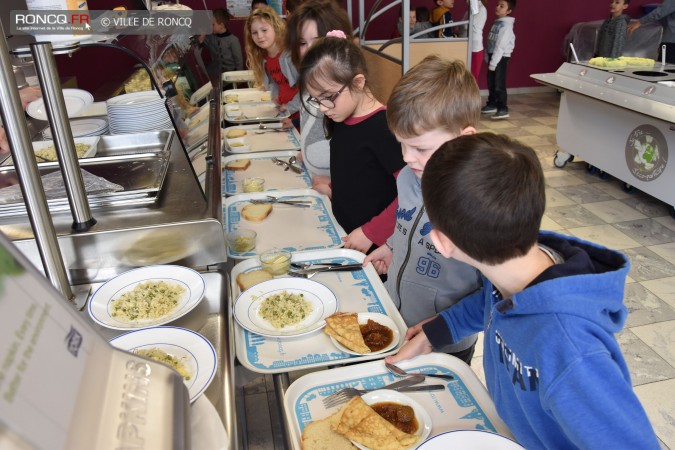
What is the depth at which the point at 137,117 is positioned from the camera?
2258mm

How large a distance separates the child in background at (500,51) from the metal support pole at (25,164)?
6.89 m

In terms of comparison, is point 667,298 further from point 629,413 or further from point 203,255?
point 203,255

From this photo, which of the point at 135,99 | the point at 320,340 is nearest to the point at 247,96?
the point at 135,99

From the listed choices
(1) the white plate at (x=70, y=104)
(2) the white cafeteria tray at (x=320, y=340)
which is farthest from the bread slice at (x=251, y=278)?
(1) the white plate at (x=70, y=104)

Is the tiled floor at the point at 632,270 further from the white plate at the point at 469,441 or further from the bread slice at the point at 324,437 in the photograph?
the white plate at the point at 469,441

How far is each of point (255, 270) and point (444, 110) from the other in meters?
0.77

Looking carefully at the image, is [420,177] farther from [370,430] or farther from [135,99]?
[135,99]

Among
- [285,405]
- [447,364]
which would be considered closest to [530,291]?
[447,364]

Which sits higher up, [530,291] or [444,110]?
[444,110]

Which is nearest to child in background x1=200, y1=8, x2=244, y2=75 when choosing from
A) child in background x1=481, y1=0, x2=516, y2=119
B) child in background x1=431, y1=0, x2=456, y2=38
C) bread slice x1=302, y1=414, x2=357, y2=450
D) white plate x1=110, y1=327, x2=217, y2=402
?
child in background x1=431, y1=0, x2=456, y2=38

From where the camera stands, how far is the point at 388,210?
1.99 meters

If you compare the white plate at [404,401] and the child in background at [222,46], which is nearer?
the white plate at [404,401]

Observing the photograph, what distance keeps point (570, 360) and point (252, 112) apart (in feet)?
10.9

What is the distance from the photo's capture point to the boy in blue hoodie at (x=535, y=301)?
0.89 metres
